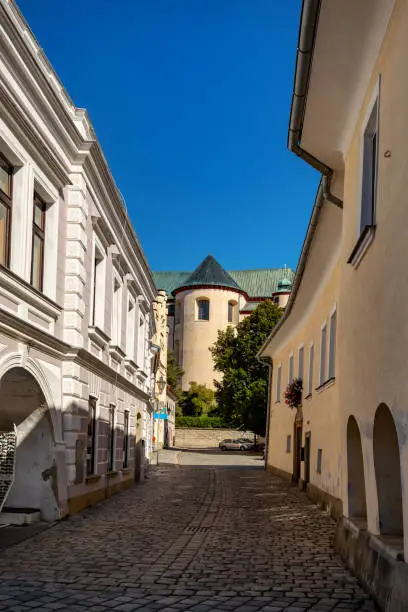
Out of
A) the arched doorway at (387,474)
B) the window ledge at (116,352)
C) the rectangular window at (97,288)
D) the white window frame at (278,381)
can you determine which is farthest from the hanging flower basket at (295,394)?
the arched doorway at (387,474)

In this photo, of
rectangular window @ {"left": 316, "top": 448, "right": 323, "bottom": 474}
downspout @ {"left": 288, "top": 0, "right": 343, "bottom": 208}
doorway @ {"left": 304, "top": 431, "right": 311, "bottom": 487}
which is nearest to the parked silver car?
doorway @ {"left": 304, "top": 431, "right": 311, "bottom": 487}

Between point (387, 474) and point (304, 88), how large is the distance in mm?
4006

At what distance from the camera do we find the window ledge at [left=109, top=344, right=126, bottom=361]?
60.3 ft

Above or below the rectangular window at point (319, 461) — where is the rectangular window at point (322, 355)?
above

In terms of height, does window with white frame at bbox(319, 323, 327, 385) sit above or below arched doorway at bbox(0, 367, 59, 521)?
above

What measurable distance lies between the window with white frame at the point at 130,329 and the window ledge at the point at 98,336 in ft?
16.2

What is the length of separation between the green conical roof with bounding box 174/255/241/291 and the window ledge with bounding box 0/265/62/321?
195ft

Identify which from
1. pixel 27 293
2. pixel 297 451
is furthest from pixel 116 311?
pixel 27 293

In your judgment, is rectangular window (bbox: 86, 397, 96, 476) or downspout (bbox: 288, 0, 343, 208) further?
rectangular window (bbox: 86, 397, 96, 476)

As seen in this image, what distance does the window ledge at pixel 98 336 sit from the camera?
15.6 meters

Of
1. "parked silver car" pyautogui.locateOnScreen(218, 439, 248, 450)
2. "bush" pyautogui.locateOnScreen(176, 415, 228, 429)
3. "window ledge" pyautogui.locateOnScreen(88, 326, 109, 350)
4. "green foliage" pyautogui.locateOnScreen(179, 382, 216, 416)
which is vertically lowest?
"parked silver car" pyautogui.locateOnScreen(218, 439, 248, 450)

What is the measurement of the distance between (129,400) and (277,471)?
27.8 ft

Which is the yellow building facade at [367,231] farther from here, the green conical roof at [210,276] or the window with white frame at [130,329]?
the green conical roof at [210,276]

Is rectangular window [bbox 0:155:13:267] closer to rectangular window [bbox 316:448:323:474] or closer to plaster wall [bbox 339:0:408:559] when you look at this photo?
plaster wall [bbox 339:0:408:559]
